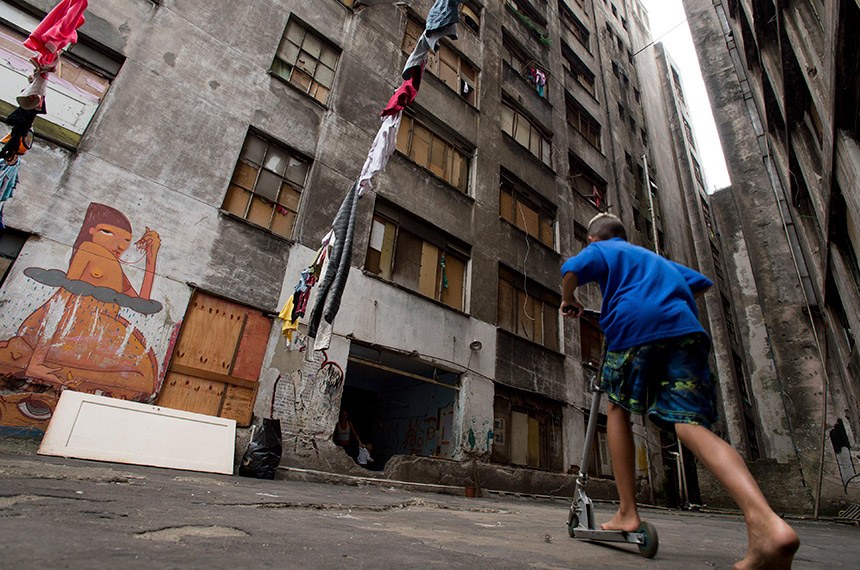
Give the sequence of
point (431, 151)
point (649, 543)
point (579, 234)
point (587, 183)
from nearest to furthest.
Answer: point (649, 543) < point (431, 151) < point (579, 234) < point (587, 183)

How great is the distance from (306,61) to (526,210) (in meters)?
7.42

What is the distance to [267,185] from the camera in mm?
8141

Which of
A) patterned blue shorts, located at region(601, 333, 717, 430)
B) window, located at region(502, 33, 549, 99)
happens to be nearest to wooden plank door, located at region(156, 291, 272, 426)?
patterned blue shorts, located at region(601, 333, 717, 430)

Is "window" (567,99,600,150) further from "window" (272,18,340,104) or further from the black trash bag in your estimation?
the black trash bag

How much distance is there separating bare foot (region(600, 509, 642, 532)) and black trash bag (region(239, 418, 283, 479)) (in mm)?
4664

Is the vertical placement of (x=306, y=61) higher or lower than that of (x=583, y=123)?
lower

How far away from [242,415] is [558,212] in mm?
11429

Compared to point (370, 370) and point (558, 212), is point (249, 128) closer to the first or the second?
point (370, 370)

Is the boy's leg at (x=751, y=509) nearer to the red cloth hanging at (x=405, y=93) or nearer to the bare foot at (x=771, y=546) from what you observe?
the bare foot at (x=771, y=546)

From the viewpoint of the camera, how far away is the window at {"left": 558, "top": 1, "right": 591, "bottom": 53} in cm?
1956

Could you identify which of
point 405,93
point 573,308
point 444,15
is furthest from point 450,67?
point 573,308

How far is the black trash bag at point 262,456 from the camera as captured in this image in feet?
18.1

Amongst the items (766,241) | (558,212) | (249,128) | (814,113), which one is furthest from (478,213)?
(766,241)

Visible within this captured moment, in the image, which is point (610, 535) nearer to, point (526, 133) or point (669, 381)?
point (669, 381)
